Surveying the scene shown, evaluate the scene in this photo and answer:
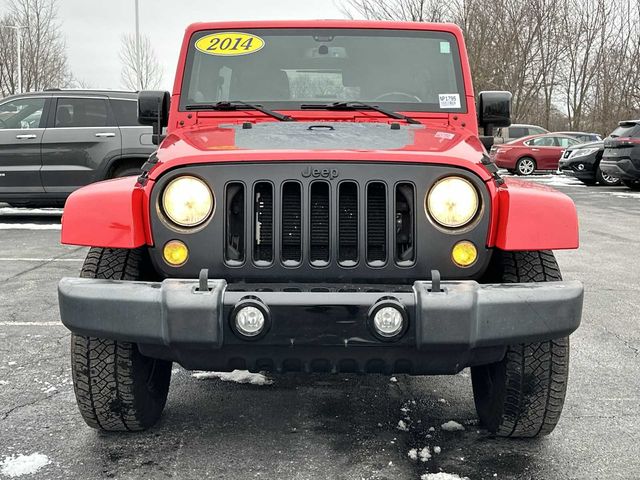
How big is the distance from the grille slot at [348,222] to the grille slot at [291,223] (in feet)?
0.50

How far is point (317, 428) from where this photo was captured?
3.33m

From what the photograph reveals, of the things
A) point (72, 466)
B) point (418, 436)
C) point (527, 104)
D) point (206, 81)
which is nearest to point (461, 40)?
point (206, 81)

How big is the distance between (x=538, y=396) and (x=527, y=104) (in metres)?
34.6

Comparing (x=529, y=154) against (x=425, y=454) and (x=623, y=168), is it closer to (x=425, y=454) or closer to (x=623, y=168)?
(x=623, y=168)

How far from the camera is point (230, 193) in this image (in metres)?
2.77

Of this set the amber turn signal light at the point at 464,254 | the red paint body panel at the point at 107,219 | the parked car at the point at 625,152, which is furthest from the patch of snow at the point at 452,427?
the parked car at the point at 625,152

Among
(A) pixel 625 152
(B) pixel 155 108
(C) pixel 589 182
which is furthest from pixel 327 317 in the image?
(C) pixel 589 182

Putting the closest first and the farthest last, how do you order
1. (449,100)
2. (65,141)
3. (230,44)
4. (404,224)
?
1. (404,224)
2. (449,100)
3. (230,44)
4. (65,141)

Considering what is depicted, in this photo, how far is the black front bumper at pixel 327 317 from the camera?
253cm

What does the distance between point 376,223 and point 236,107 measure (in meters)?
1.40

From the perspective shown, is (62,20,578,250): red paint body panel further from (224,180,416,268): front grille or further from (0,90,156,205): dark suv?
(0,90,156,205): dark suv

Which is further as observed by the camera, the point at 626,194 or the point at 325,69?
the point at 626,194

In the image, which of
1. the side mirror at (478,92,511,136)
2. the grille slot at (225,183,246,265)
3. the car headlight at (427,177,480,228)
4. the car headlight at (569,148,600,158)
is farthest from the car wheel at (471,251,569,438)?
the car headlight at (569,148,600,158)

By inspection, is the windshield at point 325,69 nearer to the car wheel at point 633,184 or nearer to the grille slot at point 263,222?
the grille slot at point 263,222
